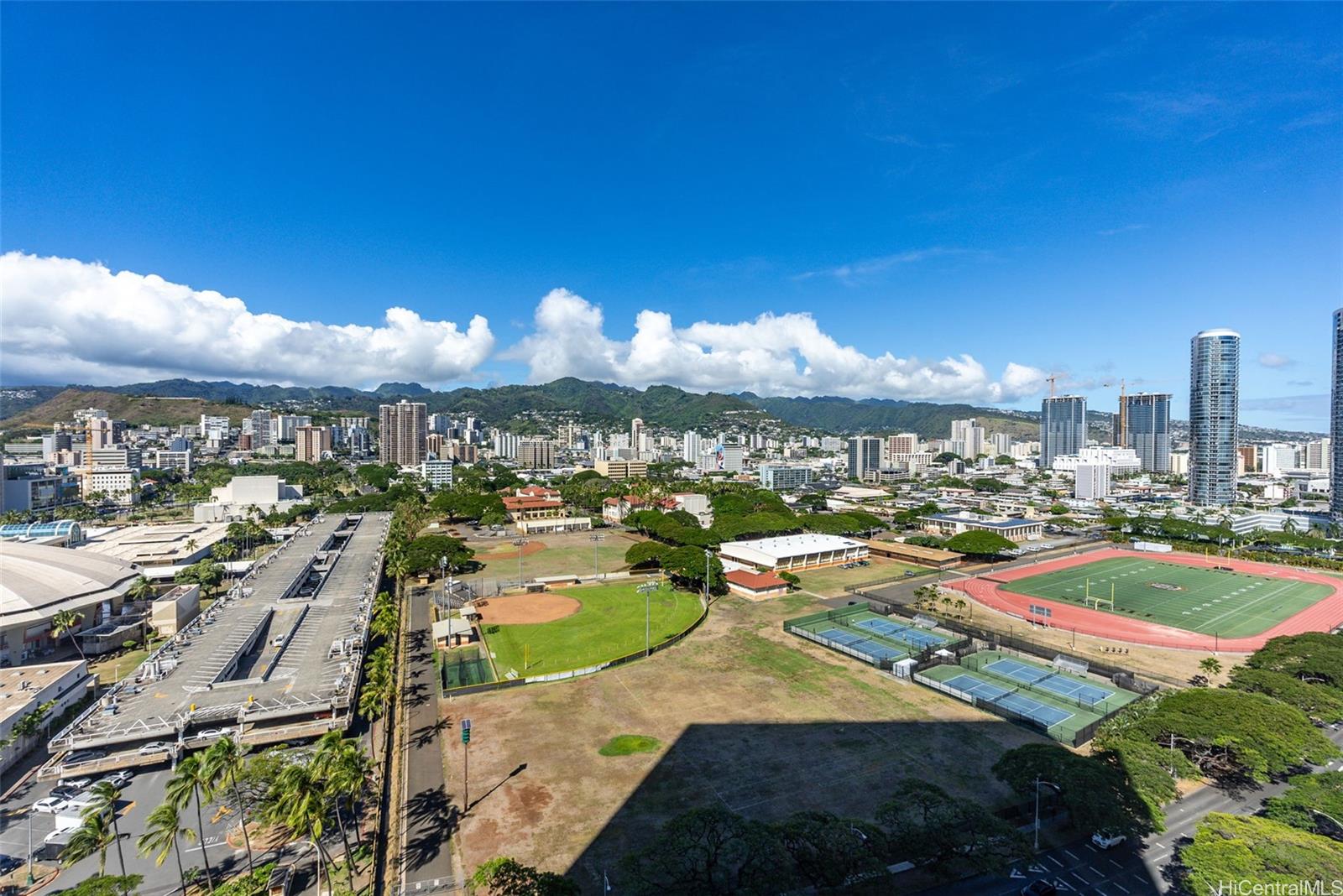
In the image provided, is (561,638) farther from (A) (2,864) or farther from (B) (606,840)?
(A) (2,864)

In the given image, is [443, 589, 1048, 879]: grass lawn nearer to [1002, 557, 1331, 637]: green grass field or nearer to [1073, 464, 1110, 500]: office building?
[1002, 557, 1331, 637]: green grass field

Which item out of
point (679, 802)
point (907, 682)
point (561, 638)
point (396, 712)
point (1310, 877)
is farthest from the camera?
point (561, 638)

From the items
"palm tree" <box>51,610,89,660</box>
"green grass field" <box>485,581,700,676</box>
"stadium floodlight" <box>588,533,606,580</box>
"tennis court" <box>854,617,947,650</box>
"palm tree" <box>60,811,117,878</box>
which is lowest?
"stadium floodlight" <box>588,533,606,580</box>

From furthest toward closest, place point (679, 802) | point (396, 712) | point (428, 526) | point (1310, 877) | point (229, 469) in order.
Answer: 1. point (229, 469)
2. point (428, 526)
3. point (396, 712)
4. point (679, 802)
5. point (1310, 877)

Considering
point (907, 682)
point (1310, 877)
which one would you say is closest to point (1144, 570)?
point (907, 682)

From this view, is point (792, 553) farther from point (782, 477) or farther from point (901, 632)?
point (782, 477)

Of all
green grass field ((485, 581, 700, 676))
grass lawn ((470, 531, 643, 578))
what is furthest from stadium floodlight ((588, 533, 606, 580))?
green grass field ((485, 581, 700, 676))

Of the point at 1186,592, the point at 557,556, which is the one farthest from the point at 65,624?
the point at 1186,592

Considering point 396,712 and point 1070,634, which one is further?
point 1070,634

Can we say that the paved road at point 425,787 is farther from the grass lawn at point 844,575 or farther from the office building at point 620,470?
the office building at point 620,470
